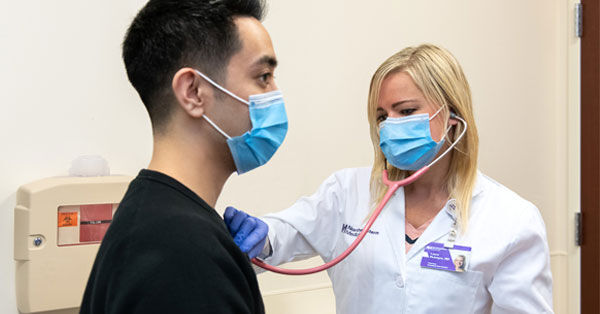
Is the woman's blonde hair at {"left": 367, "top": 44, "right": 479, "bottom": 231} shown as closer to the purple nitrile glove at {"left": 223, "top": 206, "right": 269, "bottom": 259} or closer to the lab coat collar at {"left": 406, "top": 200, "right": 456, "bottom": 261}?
the lab coat collar at {"left": 406, "top": 200, "right": 456, "bottom": 261}

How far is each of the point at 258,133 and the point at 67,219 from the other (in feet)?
2.44

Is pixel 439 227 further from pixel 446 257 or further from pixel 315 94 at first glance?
pixel 315 94

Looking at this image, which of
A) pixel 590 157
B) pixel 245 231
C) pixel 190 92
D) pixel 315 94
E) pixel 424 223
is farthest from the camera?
pixel 590 157

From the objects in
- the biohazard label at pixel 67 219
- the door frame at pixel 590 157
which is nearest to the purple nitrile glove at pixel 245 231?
the biohazard label at pixel 67 219

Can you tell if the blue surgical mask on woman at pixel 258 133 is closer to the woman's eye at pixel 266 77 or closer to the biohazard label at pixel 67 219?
the woman's eye at pixel 266 77

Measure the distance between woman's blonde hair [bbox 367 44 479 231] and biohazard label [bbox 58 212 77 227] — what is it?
0.79 m

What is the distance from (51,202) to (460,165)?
105cm

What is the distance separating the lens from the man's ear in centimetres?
81

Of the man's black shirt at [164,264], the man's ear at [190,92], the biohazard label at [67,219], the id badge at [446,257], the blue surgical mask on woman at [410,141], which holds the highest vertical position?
the man's ear at [190,92]

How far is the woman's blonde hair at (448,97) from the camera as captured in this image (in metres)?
1.29

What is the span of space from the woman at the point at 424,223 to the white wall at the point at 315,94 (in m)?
0.37

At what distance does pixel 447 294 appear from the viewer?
1210 millimetres

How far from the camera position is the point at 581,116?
225 centimetres

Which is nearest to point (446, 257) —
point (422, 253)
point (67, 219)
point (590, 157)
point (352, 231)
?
point (422, 253)
